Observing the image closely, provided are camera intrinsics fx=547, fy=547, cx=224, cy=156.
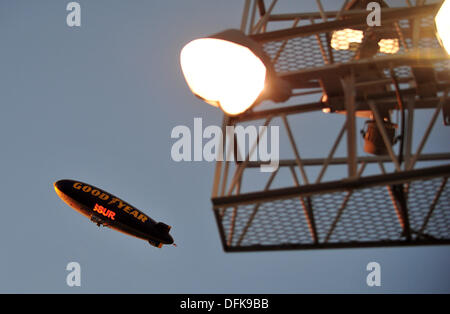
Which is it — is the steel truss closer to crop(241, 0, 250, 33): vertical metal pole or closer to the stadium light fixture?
crop(241, 0, 250, 33): vertical metal pole

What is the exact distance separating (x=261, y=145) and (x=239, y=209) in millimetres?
1943

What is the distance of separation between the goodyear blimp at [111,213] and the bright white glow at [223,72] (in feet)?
94.0

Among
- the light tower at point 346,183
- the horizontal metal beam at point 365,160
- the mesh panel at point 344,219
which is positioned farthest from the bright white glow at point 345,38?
the horizontal metal beam at point 365,160

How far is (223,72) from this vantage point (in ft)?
11.3

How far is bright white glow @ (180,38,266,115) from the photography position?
3350 millimetres

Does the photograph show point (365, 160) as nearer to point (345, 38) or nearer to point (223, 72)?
point (345, 38)

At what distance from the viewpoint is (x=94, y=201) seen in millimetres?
31688

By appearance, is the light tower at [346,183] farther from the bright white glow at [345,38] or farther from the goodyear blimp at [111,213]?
the goodyear blimp at [111,213]

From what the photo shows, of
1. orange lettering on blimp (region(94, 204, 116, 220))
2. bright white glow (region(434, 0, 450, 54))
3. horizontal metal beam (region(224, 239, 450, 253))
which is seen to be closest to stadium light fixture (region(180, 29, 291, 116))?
bright white glow (region(434, 0, 450, 54))

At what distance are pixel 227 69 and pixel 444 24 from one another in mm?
1280

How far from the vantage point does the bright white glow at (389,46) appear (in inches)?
226
